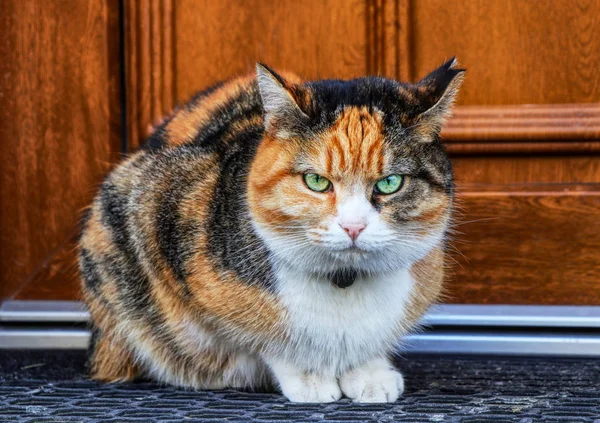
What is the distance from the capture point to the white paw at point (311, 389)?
6.82ft

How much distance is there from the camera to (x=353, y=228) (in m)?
1.84

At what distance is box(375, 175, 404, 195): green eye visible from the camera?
1917 millimetres

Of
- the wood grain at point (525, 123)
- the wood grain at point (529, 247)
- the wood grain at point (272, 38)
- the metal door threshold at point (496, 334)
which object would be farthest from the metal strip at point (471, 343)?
the wood grain at point (272, 38)

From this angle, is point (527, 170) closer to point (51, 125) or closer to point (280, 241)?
point (280, 241)

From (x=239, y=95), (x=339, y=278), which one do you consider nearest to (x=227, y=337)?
(x=339, y=278)

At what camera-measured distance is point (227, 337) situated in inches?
85.0

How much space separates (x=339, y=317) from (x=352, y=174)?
316 millimetres

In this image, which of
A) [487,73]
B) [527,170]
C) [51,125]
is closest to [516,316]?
[527,170]

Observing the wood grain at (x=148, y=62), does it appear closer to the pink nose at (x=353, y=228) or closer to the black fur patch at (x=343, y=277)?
the black fur patch at (x=343, y=277)

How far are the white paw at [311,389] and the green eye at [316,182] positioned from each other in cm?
42

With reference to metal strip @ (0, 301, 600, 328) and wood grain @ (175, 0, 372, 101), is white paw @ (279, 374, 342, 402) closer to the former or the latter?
metal strip @ (0, 301, 600, 328)

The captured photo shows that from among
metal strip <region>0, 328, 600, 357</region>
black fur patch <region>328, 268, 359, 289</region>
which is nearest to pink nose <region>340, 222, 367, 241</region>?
black fur patch <region>328, 268, 359, 289</region>

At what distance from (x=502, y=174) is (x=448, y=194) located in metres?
0.65

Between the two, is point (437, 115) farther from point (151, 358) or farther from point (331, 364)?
point (151, 358)
